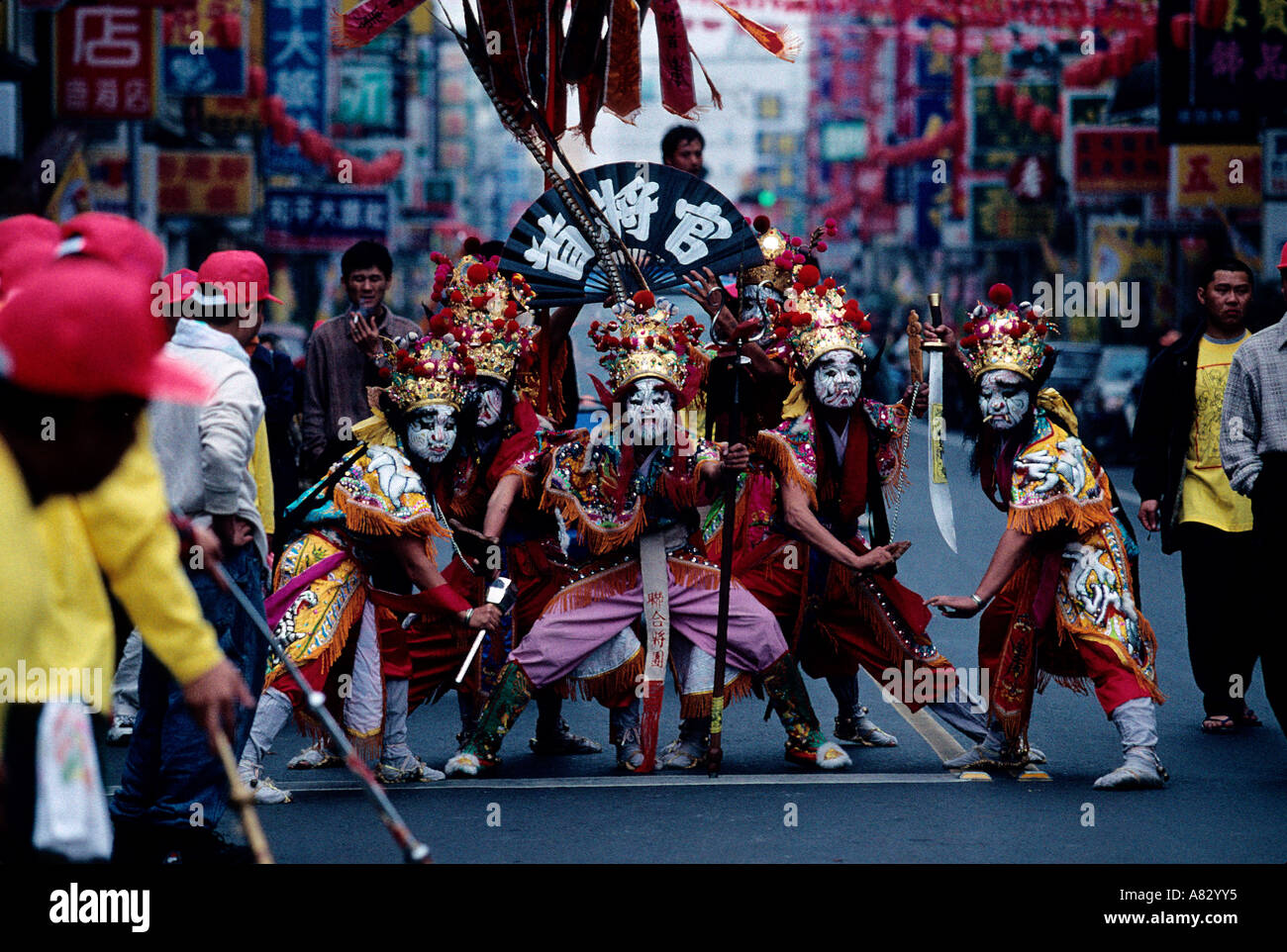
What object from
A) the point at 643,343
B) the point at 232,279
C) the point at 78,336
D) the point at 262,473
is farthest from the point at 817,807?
the point at 78,336

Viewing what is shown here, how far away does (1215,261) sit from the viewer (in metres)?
9.02

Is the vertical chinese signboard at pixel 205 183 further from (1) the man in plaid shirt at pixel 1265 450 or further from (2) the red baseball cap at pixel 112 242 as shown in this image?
(2) the red baseball cap at pixel 112 242

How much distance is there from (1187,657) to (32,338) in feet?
27.7

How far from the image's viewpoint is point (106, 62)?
19969 mm

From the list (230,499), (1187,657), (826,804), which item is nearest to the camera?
(230,499)

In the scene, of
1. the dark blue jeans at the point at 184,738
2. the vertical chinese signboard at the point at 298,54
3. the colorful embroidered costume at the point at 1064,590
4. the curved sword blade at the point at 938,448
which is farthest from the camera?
the vertical chinese signboard at the point at 298,54

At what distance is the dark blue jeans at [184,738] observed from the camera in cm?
605

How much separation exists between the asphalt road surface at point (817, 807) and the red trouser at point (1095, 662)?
14.7 inches

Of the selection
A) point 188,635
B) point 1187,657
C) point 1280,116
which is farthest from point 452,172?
point 188,635

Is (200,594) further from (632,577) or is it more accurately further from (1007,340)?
(1007,340)

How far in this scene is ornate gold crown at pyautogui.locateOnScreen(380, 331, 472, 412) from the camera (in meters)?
7.70

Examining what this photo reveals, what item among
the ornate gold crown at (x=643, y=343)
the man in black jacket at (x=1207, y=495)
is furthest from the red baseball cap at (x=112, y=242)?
the man in black jacket at (x=1207, y=495)

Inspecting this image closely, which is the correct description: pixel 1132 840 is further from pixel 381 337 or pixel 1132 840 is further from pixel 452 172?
pixel 452 172

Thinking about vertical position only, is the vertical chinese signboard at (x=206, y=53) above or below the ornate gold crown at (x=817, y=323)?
above
